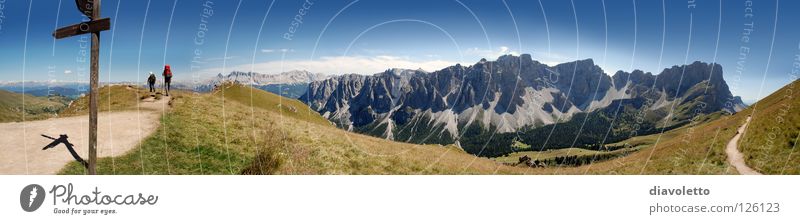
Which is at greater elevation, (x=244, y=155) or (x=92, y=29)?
(x=92, y=29)

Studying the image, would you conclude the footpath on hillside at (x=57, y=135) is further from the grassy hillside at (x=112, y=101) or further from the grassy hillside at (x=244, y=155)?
the grassy hillside at (x=112, y=101)

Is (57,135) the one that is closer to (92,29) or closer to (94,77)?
(94,77)

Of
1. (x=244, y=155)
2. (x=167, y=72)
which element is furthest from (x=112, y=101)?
(x=244, y=155)

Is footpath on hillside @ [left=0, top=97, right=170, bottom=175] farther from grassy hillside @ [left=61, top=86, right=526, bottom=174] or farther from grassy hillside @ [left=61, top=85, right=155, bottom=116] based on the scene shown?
grassy hillside @ [left=61, top=85, right=155, bottom=116]

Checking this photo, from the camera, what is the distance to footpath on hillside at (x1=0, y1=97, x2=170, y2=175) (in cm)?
1917

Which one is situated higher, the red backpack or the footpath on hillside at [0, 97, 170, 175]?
the red backpack

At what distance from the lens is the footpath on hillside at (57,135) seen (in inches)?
755

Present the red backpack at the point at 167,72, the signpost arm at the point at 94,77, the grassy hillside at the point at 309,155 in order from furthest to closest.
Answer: the red backpack at the point at 167,72, the grassy hillside at the point at 309,155, the signpost arm at the point at 94,77

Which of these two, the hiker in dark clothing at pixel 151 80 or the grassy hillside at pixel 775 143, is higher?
the hiker in dark clothing at pixel 151 80

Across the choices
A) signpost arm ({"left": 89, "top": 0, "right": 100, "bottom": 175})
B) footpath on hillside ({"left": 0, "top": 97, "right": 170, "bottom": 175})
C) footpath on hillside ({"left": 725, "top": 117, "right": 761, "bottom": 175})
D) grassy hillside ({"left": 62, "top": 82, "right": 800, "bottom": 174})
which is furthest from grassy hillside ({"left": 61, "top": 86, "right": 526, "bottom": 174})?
footpath on hillside ({"left": 725, "top": 117, "right": 761, "bottom": 175})

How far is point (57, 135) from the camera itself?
2366 centimetres

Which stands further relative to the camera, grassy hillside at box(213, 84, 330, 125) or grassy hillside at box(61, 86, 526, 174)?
grassy hillside at box(213, 84, 330, 125)

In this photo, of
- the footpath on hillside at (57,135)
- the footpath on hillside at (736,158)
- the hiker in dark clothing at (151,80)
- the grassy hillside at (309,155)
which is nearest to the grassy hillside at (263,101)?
the hiker in dark clothing at (151,80)
